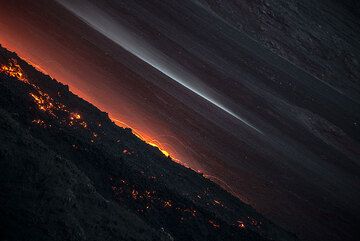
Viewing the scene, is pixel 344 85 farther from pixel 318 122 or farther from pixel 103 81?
pixel 103 81

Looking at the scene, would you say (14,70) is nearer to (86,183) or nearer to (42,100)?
(42,100)

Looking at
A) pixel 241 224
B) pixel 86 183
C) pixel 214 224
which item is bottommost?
pixel 86 183

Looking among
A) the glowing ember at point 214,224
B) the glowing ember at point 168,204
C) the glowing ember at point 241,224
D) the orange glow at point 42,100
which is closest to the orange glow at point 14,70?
the orange glow at point 42,100

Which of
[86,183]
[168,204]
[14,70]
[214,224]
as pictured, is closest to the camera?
[86,183]

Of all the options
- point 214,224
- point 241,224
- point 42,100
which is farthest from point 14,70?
point 241,224

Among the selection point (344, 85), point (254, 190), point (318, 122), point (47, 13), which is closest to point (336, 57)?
point (344, 85)

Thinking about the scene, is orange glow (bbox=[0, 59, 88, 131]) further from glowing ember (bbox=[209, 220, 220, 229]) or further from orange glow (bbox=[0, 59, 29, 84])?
glowing ember (bbox=[209, 220, 220, 229])

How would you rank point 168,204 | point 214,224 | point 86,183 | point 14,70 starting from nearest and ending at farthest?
point 86,183 < point 168,204 < point 214,224 < point 14,70

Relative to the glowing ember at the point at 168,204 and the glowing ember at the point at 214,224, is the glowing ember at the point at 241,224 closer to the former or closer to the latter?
the glowing ember at the point at 214,224
